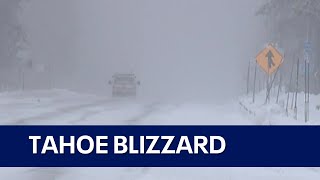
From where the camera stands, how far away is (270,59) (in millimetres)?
30422

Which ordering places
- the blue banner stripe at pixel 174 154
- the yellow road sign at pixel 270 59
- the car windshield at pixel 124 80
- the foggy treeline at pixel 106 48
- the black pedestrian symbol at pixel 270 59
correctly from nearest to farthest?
1. the blue banner stripe at pixel 174 154
2. the yellow road sign at pixel 270 59
3. the black pedestrian symbol at pixel 270 59
4. the car windshield at pixel 124 80
5. the foggy treeline at pixel 106 48

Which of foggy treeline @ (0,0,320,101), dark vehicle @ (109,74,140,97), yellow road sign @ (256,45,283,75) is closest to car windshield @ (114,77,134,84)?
dark vehicle @ (109,74,140,97)

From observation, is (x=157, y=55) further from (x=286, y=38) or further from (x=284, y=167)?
(x=284, y=167)

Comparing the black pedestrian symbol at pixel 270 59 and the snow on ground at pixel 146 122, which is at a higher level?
the black pedestrian symbol at pixel 270 59

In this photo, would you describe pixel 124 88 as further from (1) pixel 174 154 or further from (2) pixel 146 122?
(1) pixel 174 154

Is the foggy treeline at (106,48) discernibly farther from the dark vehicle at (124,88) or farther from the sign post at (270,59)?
the dark vehicle at (124,88)

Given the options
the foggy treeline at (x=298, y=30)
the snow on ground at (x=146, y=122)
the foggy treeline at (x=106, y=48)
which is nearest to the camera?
the snow on ground at (x=146, y=122)

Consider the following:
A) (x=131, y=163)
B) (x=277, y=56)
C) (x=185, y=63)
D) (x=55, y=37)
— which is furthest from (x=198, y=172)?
(x=185, y=63)

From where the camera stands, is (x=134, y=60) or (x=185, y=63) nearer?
(x=134, y=60)

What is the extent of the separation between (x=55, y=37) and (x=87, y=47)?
3227 cm

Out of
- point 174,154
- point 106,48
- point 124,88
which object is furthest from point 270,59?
point 106,48

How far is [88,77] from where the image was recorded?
Answer: 10394 centimetres

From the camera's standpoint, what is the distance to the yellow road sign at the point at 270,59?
30.1m

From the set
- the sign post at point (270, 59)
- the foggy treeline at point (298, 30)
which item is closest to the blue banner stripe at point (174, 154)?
the sign post at point (270, 59)
